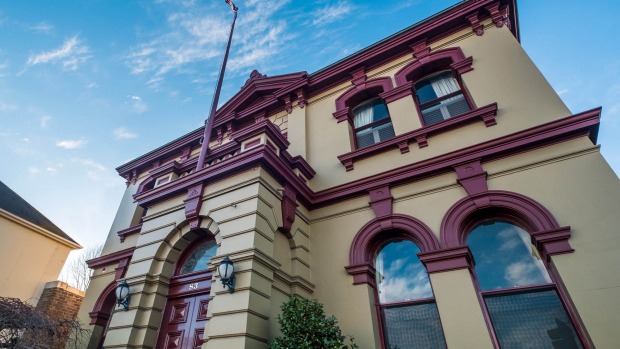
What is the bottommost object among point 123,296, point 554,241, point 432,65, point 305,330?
point 305,330

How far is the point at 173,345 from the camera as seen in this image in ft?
19.0

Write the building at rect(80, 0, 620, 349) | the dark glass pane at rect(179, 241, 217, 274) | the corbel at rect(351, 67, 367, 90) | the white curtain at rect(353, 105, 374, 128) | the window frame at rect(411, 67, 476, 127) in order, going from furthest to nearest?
the corbel at rect(351, 67, 367, 90)
the white curtain at rect(353, 105, 374, 128)
the window frame at rect(411, 67, 476, 127)
the dark glass pane at rect(179, 241, 217, 274)
the building at rect(80, 0, 620, 349)

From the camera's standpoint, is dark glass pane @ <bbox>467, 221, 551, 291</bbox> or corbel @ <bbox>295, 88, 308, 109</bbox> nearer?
dark glass pane @ <bbox>467, 221, 551, 291</bbox>

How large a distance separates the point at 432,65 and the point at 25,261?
52.7ft

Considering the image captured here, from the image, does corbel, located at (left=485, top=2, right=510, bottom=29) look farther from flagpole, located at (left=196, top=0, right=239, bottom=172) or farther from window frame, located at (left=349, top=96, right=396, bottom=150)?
flagpole, located at (left=196, top=0, right=239, bottom=172)

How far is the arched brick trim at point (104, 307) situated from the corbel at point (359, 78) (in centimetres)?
911

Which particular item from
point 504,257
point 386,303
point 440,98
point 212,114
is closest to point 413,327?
point 386,303

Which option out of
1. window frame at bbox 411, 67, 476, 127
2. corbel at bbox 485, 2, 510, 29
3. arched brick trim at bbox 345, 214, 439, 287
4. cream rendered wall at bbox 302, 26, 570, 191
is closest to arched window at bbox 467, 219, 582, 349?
arched brick trim at bbox 345, 214, 439, 287

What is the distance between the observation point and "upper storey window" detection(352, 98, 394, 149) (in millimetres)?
8289

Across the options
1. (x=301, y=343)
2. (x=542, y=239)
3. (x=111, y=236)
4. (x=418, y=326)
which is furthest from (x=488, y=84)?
(x=111, y=236)

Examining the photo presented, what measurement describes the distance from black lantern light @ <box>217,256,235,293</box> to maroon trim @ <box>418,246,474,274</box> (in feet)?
11.0

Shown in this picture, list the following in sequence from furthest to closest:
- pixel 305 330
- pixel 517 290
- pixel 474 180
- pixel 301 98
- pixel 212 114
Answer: pixel 301 98 → pixel 212 114 → pixel 474 180 → pixel 517 290 → pixel 305 330

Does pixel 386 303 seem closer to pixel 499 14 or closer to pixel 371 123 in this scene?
pixel 371 123

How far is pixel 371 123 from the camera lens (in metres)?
8.57
